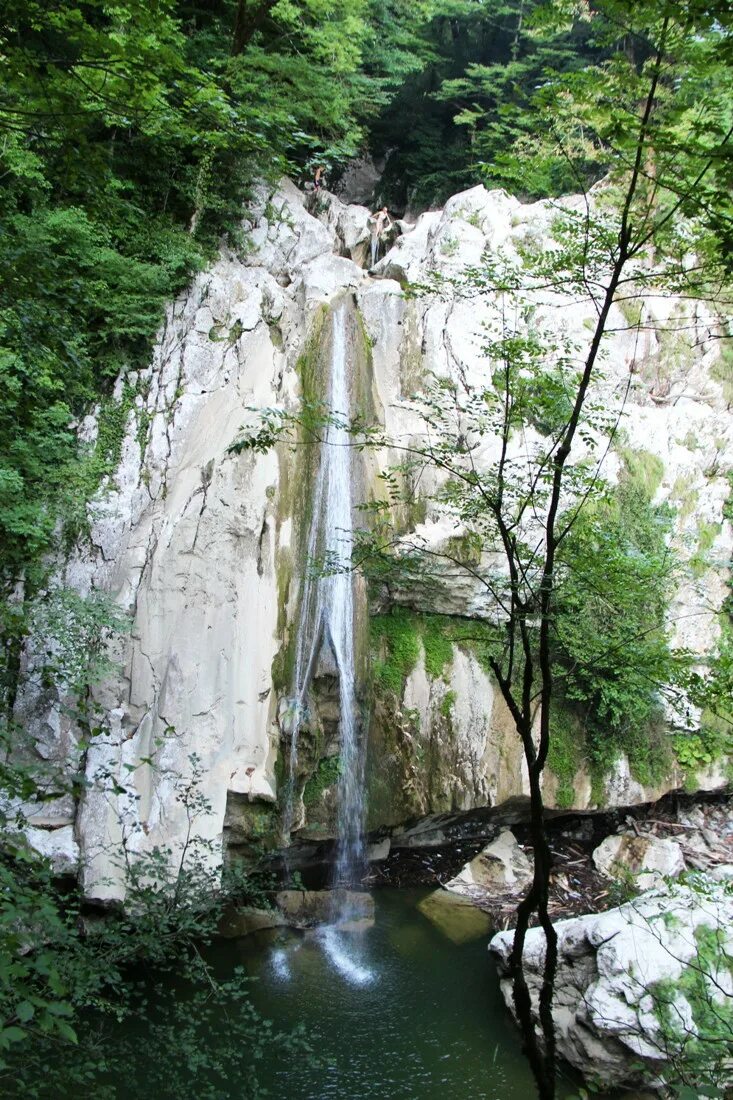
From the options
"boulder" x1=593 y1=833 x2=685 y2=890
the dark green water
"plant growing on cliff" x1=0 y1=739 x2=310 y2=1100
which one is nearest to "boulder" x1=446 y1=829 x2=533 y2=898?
the dark green water

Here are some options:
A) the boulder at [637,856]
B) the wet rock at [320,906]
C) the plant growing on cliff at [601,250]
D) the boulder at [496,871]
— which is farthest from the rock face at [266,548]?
the plant growing on cliff at [601,250]

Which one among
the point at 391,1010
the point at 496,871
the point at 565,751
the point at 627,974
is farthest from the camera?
the point at 565,751

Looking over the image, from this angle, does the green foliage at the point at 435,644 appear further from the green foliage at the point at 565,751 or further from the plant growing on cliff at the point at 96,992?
the plant growing on cliff at the point at 96,992

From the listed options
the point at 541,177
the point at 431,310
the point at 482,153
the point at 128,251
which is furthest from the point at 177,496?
the point at 482,153

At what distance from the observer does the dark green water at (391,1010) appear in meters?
5.85

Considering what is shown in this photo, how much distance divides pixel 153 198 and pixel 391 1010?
416 inches

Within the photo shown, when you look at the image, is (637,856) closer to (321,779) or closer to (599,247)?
(321,779)

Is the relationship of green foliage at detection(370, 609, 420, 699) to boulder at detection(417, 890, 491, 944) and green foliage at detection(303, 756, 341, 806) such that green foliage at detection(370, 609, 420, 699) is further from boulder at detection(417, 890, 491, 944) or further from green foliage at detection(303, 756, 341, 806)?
boulder at detection(417, 890, 491, 944)

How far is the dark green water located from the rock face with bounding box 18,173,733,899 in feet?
3.71

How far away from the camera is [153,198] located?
34.9 ft

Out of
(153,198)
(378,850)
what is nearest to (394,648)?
(378,850)

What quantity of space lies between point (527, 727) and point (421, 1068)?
13.9 ft

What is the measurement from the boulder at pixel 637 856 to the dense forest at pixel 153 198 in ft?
4.27

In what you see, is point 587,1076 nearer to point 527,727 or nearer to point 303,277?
point 527,727
